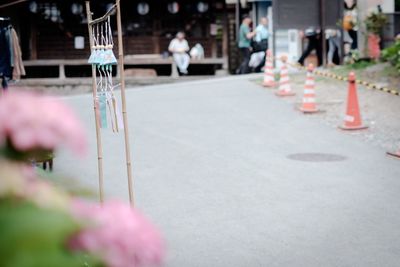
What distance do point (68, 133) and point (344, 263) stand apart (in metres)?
5.66

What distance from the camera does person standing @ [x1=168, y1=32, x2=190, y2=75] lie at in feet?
91.9

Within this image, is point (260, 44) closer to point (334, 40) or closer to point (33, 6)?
point (334, 40)

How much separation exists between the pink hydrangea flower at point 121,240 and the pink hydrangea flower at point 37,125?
0.13 m

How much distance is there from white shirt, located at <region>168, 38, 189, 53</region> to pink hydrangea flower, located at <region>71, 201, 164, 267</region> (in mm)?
26807

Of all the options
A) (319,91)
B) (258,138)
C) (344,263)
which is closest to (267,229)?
(344,263)

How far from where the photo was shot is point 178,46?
2800 cm

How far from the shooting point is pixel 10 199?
4.23ft

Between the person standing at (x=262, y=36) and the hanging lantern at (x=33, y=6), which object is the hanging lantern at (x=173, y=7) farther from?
the hanging lantern at (x=33, y=6)

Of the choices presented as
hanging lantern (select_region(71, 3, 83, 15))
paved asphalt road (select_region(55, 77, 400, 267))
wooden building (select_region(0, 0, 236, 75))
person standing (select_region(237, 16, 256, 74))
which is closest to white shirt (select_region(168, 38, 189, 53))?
wooden building (select_region(0, 0, 236, 75))

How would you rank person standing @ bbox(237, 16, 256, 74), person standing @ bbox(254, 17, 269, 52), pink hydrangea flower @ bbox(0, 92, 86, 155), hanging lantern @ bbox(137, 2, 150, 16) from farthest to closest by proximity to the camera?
1. hanging lantern @ bbox(137, 2, 150, 16)
2. person standing @ bbox(237, 16, 256, 74)
3. person standing @ bbox(254, 17, 269, 52)
4. pink hydrangea flower @ bbox(0, 92, 86, 155)

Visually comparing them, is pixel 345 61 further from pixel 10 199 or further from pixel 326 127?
pixel 10 199

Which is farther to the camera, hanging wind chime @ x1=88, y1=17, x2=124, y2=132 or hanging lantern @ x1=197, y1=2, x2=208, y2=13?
hanging lantern @ x1=197, y1=2, x2=208, y2=13

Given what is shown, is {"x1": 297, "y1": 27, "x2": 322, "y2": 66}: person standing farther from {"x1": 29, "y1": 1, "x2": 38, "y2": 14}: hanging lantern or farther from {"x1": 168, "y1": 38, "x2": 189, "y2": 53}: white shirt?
{"x1": 29, "y1": 1, "x2": 38, "y2": 14}: hanging lantern

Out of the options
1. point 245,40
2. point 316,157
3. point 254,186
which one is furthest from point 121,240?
point 245,40
